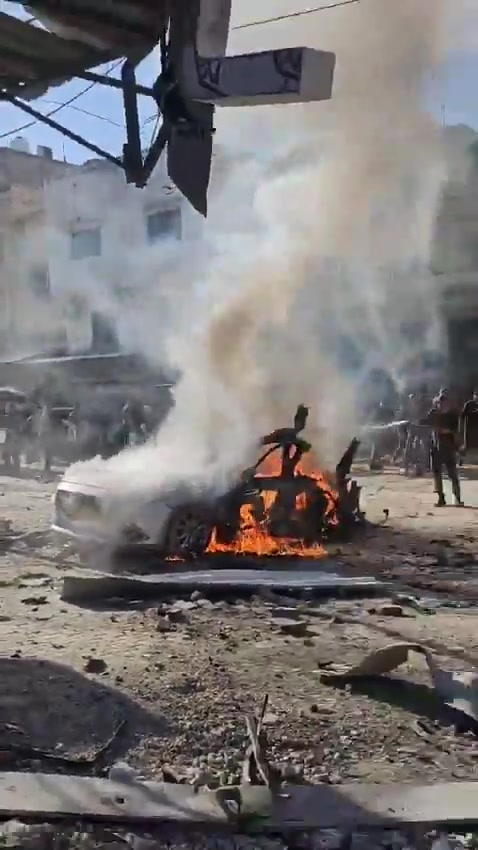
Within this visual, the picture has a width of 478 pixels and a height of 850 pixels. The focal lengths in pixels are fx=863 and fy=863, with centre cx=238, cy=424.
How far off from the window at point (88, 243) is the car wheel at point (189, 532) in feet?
90.6

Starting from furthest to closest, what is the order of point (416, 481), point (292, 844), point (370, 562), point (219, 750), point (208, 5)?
point (416, 481), point (370, 562), point (208, 5), point (219, 750), point (292, 844)

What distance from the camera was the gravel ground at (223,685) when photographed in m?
4.21

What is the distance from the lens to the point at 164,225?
3166cm

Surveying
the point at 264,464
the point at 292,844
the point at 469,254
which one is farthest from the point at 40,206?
the point at 292,844

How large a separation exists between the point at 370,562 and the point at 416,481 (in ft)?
30.3

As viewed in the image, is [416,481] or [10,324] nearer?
[416,481]

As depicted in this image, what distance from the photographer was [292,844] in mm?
3500

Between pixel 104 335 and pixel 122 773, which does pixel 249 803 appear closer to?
pixel 122 773

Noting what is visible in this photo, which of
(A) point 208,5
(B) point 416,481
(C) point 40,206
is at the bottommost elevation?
(B) point 416,481

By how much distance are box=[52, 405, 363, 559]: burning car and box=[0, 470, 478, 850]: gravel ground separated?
672 mm

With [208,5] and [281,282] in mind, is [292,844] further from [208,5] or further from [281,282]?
[281,282]

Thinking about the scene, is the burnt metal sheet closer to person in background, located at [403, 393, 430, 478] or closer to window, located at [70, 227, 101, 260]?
person in background, located at [403, 393, 430, 478]

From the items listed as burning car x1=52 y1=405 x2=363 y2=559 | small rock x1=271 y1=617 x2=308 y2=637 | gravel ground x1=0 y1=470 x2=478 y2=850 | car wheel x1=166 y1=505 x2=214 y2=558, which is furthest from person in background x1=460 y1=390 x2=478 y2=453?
small rock x1=271 y1=617 x2=308 y2=637

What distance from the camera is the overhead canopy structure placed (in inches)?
197
